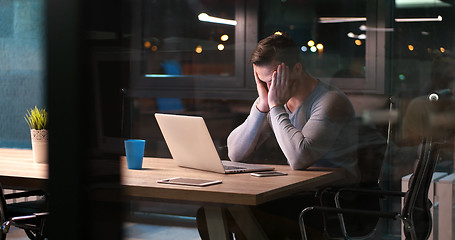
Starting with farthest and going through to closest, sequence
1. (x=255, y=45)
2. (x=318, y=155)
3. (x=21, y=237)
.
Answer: (x=21, y=237)
(x=255, y=45)
(x=318, y=155)

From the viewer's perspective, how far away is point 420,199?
1614 millimetres

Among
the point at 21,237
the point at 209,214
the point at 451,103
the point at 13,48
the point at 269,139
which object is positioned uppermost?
the point at 13,48

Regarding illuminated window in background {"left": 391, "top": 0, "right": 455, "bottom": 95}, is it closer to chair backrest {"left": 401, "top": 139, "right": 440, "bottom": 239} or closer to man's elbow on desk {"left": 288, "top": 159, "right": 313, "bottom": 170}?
chair backrest {"left": 401, "top": 139, "right": 440, "bottom": 239}

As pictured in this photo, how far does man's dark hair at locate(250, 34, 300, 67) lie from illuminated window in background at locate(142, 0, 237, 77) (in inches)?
3.4

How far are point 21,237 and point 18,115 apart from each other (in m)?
0.61

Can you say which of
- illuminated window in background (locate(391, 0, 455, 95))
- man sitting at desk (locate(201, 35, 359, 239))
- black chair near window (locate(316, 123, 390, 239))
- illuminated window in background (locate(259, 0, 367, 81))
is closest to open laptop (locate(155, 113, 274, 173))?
man sitting at desk (locate(201, 35, 359, 239))

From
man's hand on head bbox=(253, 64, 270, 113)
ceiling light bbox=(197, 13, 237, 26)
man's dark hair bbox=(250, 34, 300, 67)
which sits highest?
ceiling light bbox=(197, 13, 237, 26)

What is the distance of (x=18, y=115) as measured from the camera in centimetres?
167

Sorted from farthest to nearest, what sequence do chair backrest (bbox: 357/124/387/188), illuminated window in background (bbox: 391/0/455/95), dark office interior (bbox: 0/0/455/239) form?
chair backrest (bbox: 357/124/387/188) < illuminated window in background (bbox: 391/0/455/95) < dark office interior (bbox: 0/0/455/239)

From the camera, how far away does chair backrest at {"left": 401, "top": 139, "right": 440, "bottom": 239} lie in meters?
1.57

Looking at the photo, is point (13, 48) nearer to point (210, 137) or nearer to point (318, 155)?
point (210, 137)

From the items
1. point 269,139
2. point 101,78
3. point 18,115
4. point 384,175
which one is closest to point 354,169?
point 384,175

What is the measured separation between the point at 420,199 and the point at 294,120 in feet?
1.40

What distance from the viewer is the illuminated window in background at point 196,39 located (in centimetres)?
164
